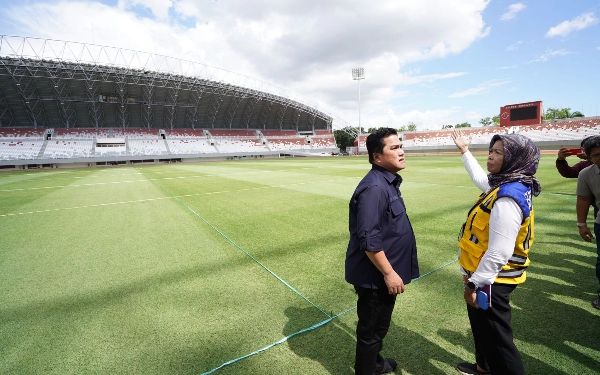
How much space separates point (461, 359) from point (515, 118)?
5535cm

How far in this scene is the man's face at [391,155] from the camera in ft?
6.84

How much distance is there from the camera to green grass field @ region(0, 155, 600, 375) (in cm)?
251

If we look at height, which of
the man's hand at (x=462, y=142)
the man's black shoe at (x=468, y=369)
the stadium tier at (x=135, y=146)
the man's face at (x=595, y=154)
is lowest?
the man's black shoe at (x=468, y=369)

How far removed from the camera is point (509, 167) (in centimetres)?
188

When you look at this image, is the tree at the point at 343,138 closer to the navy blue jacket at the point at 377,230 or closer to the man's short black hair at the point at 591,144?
the man's short black hair at the point at 591,144

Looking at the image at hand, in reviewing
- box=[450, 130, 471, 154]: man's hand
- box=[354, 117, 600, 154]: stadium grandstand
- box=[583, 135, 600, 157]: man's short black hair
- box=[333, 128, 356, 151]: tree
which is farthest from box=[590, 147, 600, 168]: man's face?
box=[333, 128, 356, 151]: tree

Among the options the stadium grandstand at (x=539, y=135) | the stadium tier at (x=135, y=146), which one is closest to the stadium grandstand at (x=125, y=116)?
the stadium tier at (x=135, y=146)

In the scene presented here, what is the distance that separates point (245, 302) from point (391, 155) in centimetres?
255

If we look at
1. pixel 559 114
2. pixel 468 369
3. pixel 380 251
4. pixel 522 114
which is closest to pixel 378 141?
pixel 380 251

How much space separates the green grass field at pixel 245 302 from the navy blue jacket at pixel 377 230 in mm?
950

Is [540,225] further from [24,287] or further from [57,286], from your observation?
[24,287]

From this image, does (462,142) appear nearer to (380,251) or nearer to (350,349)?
(380,251)

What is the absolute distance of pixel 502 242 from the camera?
1.73m

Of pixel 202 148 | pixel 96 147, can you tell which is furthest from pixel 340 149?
pixel 96 147
